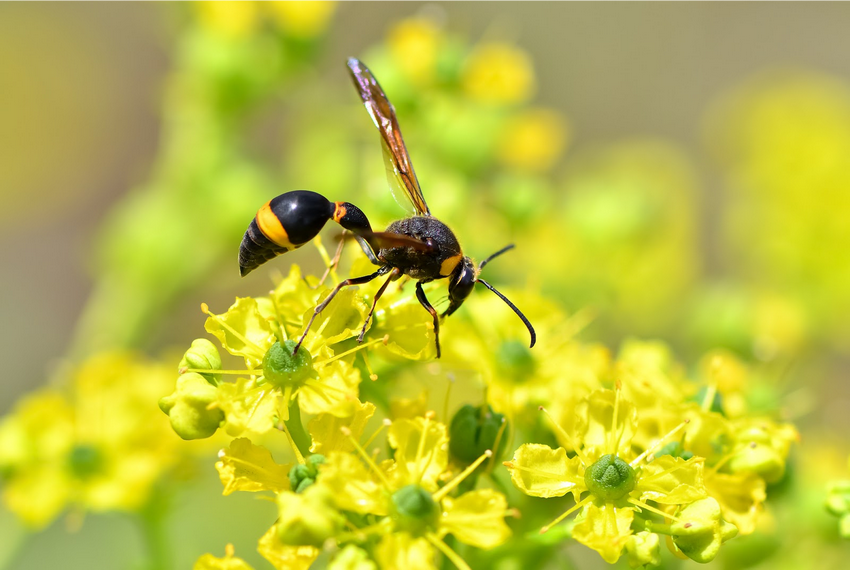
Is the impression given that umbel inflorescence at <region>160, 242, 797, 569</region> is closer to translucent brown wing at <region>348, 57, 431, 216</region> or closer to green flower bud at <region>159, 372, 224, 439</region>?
green flower bud at <region>159, 372, 224, 439</region>

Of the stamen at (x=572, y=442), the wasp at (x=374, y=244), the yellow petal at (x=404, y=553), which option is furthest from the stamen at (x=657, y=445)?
the yellow petal at (x=404, y=553)

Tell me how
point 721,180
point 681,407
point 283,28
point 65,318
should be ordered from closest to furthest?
point 681,407 → point 283,28 → point 65,318 → point 721,180

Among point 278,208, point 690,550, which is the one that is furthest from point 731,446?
point 278,208

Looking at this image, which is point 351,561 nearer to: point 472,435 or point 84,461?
point 472,435

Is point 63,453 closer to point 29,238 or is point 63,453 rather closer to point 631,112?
point 29,238

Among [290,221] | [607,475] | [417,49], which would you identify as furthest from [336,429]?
[417,49]
